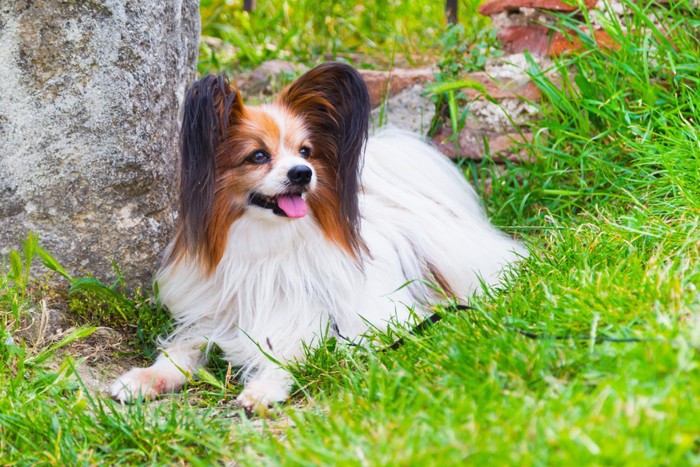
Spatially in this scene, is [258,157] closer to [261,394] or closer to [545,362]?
[261,394]

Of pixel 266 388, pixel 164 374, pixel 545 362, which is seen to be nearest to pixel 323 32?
pixel 164 374

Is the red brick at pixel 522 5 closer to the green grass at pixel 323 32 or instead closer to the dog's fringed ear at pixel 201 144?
the green grass at pixel 323 32

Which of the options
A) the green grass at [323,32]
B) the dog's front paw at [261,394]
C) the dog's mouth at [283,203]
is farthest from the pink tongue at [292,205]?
the green grass at [323,32]

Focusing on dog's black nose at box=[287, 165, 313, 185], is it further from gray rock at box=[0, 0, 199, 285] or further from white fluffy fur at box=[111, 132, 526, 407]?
gray rock at box=[0, 0, 199, 285]

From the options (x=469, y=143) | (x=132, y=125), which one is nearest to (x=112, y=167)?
(x=132, y=125)

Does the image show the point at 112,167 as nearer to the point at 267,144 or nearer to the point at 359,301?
the point at 267,144

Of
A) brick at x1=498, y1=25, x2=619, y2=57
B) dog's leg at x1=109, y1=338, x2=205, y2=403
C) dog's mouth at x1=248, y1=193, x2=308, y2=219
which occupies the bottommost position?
dog's leg at x1=109, y1=338, x2=205, y2=403

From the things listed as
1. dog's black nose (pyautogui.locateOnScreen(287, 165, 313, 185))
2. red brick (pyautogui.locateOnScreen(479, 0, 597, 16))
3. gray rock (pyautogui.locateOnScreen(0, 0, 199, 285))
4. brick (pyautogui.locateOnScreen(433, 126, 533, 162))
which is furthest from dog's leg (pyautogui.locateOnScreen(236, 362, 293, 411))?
red brick (pyautogui.locateOnScreen(479, 0, 597, 16))

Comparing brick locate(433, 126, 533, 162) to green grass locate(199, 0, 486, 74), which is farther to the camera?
green grass locate(199, 0, 486, 74)

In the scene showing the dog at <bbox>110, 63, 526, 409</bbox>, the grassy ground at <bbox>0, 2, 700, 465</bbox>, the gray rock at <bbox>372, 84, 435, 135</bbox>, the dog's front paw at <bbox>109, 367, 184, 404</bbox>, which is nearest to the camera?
the grassy ground at <bbox>0, 2, 700, 465</bbox>

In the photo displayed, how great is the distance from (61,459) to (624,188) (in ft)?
8.84

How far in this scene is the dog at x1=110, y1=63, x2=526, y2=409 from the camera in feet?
10.2

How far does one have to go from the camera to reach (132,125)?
11.3ft

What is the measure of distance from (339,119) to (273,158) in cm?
32
